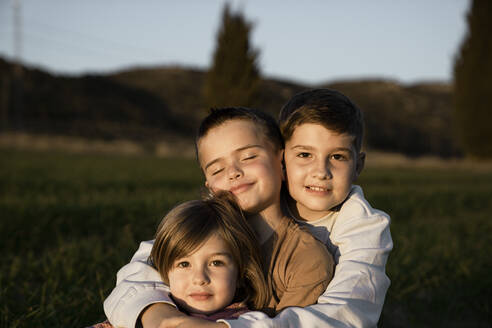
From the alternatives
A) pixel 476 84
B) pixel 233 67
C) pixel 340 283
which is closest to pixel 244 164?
pixel 340 283

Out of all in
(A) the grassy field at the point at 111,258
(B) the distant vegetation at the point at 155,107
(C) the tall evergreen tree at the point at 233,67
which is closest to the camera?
(A) the grassy field at the point at 111,258

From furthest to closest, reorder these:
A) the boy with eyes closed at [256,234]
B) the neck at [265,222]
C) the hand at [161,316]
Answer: the neck at [265,222] < the boy with eyes closed at [256,234] < the hand at [161,316]

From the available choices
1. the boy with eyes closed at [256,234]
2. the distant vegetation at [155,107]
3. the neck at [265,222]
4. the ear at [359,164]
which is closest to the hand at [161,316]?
the boy with eyes closed at [256,234]

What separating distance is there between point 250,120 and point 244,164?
0.77 ft

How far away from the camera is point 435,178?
12938 mm

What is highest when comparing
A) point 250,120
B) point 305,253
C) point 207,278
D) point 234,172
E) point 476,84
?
point 476,84

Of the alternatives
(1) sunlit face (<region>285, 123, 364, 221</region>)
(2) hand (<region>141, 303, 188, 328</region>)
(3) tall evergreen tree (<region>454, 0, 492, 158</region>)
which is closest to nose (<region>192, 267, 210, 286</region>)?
(2) hand (<region>141, 303, 188, 328</region>)

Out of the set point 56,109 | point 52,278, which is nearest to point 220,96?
point 52,278

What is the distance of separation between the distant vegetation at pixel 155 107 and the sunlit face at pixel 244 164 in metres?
26.8

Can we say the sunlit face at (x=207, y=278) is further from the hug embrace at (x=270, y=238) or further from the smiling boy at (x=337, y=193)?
the smiling boy at (x=337, y=193)

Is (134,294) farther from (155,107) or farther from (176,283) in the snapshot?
(155,107)

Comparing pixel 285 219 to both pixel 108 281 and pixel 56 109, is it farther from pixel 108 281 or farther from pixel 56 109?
pixel 56 109

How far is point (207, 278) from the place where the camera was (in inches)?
72.9

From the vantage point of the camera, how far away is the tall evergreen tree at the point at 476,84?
2433cm
